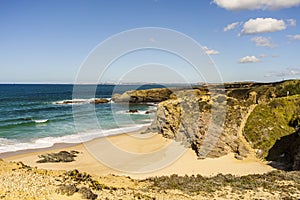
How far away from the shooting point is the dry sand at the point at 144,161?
18.4 metres

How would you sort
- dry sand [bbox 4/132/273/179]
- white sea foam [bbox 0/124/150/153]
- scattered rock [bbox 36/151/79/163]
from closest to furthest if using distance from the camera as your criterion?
dry sand [bbox 4/132/273/179] → scattered rock [bbox 36/151/79/163] → white sea foam [bbox 0/124/150/153]

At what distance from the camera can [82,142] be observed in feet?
95.1

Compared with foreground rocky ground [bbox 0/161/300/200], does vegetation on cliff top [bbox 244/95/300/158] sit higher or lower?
higher

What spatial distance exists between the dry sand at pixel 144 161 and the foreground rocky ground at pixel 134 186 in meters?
2.79

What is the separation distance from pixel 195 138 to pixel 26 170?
1295 cm

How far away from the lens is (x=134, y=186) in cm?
1388

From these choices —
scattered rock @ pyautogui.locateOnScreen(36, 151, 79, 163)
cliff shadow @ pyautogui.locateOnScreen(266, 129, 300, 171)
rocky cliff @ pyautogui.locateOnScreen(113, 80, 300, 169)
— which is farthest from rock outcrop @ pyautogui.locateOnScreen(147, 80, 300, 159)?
scattered rock @ pyautogui.locateOnScreen(36, 151, 79, 163)

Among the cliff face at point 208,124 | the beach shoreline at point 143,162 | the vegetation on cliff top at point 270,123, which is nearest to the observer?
the beach shoreline at point 143,162

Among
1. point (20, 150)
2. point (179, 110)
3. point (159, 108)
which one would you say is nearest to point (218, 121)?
point (179, 110)

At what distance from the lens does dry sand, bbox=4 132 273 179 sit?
18438 millimetres

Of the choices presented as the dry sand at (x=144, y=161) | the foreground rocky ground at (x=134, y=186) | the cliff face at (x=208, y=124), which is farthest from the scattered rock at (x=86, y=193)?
the cliff face at (x=208, y=124)

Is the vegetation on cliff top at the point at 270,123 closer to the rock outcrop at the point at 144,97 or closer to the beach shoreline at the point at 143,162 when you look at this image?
the beach shoreline at the point at 143,162

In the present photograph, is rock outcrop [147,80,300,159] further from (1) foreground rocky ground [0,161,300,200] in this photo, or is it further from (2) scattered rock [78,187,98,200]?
(2) scattered rock [78,187,98,200]

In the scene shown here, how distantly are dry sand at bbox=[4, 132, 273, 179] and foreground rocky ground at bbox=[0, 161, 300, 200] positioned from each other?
2789 millimetres
